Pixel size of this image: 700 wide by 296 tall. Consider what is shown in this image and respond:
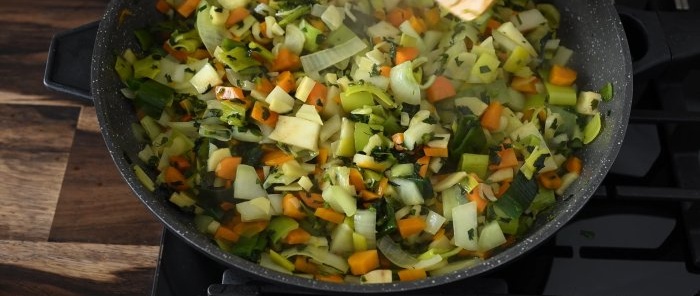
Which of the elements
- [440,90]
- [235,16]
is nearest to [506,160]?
[440,90]

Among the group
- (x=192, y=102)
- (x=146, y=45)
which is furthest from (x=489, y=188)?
(x=146, y=45)

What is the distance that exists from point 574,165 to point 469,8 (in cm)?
34

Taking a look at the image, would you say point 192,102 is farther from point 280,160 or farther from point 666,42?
point 666,42

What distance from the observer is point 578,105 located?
1.38m

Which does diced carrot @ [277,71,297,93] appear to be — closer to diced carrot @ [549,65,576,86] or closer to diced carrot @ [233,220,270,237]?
diced carrot @ [233,220,270,237]

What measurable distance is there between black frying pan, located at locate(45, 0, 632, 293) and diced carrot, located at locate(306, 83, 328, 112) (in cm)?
27

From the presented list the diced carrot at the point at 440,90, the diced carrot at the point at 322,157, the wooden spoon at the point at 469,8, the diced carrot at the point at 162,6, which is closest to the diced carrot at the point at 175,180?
the diced carrot at the point at 322,157

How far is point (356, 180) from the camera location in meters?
1.25

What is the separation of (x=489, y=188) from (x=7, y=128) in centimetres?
89

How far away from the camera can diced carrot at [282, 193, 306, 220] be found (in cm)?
124

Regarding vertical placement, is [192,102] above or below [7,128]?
above

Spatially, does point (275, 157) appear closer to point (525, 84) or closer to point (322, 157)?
point (322, 157)

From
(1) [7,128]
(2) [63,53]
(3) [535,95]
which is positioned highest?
(2) [63,53]

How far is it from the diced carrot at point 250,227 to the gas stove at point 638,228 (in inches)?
2.6
